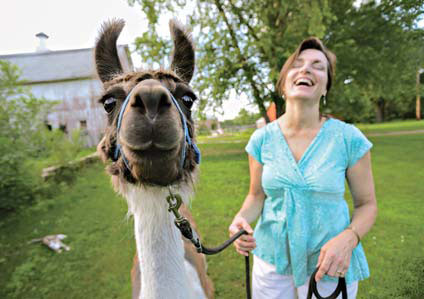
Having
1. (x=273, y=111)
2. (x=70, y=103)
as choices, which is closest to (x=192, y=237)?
(x=273, y=111)

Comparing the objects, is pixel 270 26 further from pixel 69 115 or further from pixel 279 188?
pixel 69 115

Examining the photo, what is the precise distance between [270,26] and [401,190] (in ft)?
27.5

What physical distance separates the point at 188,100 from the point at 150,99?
53 cm

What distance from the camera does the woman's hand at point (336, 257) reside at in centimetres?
137

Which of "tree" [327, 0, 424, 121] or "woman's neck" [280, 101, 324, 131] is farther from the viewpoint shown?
"tree" [327, 0, 424, 121]

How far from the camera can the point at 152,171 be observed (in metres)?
1.25

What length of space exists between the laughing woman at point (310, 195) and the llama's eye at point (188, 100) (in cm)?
60

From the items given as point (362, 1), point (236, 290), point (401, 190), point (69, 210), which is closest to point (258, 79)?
point (362, 1)

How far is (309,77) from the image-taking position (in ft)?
5.39

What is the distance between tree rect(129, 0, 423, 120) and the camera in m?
9.16

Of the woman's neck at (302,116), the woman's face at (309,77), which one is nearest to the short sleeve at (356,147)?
the woman's neck at (302,116)

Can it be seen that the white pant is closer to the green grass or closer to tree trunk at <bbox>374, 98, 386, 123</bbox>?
the green grass

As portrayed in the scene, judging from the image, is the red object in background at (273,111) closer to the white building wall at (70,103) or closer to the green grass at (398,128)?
the green grass at (398,128)

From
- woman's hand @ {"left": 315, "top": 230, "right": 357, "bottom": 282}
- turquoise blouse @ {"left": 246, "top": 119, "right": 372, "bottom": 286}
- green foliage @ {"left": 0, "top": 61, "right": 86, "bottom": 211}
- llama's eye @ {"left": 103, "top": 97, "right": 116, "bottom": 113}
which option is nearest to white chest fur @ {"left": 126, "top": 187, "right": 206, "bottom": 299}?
llama's eye @ {"left": 103, "top": 97, "right": 116, "bottom": 113}
